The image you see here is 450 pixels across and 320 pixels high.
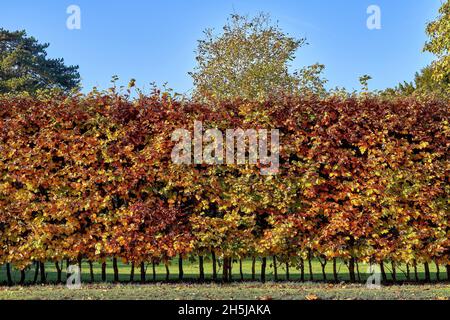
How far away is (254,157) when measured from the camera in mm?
10430

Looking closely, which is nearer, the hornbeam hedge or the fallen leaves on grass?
the fallen leaves on grass

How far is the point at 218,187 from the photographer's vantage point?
34.1 feet

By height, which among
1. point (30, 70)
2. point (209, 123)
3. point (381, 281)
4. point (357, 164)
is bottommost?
point (381, 281)

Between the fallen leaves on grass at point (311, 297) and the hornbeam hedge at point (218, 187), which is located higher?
the hornbeam hedge at point (218, 187)

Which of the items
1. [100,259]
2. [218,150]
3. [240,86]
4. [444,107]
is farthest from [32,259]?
[240,86]

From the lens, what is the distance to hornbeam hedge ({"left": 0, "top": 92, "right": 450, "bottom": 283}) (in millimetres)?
10336

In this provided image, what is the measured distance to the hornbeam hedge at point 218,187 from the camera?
10.3m

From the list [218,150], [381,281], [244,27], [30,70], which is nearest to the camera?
[218,150]

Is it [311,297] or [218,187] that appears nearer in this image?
[311,297]

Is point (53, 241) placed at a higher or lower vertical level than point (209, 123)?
lower

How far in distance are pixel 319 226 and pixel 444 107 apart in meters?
3.13

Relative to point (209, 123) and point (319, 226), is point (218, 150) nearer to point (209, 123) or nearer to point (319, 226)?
point (209, 123)

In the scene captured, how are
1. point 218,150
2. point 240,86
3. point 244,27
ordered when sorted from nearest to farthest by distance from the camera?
point 218,150 → point 240,86 → point 244,27

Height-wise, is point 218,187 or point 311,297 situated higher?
point 218,187
